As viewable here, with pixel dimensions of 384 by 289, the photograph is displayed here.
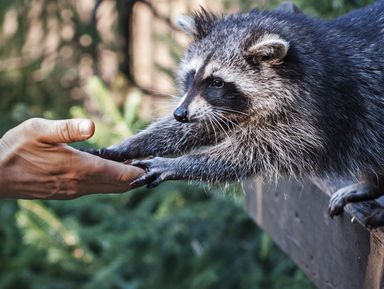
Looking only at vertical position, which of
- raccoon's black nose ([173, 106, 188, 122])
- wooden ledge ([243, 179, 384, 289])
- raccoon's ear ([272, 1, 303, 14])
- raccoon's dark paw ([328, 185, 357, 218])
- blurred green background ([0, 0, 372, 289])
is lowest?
blurred green background ([0, 0, 372, 289])

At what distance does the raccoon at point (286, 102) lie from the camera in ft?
10.5

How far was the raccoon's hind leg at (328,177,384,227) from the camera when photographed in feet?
9.54

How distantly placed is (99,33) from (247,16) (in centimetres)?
346

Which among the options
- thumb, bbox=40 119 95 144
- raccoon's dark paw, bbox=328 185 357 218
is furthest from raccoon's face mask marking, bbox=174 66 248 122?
thumb, bbox=40 119 95 144

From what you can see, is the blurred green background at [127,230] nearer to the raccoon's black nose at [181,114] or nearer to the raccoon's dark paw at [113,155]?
the raccoon's dark paw at [113,155]

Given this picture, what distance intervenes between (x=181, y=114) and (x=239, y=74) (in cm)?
35

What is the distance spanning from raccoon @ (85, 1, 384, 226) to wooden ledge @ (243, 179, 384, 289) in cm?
11

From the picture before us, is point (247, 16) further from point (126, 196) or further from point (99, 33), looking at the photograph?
point (99, 33)

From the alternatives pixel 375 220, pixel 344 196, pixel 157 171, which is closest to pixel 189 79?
pixel 157 171

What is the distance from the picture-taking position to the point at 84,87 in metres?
6.85

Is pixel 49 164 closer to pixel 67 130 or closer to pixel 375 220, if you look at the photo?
pixel 67 130

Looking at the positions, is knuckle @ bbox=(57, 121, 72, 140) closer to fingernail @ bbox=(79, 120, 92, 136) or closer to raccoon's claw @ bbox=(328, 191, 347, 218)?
fingernail @ bbox=(79, 120, 92, 136)

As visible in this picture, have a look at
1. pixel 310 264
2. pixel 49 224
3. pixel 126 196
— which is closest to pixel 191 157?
pixel 310 264

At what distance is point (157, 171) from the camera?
296cm
